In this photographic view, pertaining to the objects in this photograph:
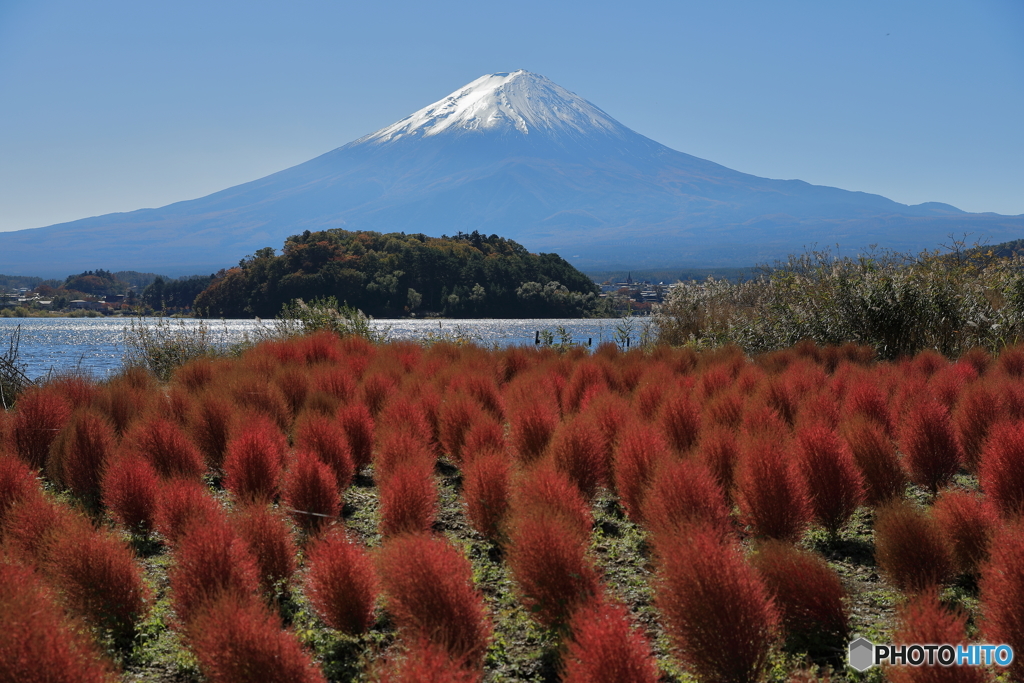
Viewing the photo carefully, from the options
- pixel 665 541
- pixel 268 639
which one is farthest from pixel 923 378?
pixel 268 639

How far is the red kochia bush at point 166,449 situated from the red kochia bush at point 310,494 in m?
1.36

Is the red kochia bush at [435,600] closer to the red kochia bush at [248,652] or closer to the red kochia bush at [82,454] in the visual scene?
the red kochia bush at [248,652]

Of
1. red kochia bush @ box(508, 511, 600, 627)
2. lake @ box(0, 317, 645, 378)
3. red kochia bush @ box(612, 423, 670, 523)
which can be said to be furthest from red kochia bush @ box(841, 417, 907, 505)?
lake @ box(0, 317, 645, 378)

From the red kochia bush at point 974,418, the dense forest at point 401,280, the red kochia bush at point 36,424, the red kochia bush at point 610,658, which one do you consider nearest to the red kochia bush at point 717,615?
the red kochia bush at point 610,658

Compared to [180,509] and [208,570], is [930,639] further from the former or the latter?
[180,509]

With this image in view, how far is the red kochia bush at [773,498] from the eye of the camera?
437 cm

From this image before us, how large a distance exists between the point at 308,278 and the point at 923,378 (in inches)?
1384

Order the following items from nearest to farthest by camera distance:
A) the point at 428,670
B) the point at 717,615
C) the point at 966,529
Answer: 1. the point at 428,670
2. the point at 717,615
3. the point at 966,529

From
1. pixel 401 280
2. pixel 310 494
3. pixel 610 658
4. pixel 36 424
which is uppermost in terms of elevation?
pixel 401 280

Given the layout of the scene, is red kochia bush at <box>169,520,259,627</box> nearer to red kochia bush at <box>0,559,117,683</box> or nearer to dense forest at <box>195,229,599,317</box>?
red kochia bush at <box>0,559,117,683</box>

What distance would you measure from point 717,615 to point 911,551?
1.46 metres

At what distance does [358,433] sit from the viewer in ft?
21.4

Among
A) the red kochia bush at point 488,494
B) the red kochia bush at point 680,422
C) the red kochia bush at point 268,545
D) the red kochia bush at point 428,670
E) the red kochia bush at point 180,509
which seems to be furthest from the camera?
the red kochia bush at point 680,422

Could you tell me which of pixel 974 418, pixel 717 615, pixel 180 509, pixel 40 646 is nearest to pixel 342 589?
pixel 40 646
